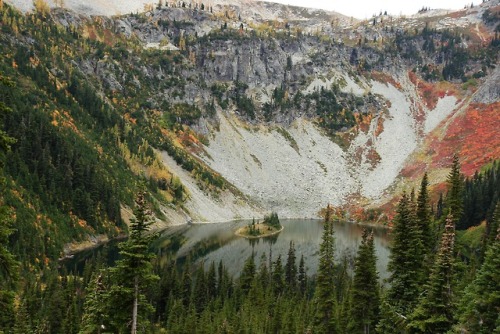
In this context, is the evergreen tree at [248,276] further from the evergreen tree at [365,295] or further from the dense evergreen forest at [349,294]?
the evergreen tree at [365,295]

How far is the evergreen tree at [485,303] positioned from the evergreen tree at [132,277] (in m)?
13.5

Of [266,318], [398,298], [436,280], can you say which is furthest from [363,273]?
[266,318]

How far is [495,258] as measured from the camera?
17.2 m

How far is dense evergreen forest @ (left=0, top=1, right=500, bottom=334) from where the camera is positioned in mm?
19203

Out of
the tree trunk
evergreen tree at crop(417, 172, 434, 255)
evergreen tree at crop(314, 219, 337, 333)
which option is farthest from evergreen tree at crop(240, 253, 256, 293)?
the tree trunk

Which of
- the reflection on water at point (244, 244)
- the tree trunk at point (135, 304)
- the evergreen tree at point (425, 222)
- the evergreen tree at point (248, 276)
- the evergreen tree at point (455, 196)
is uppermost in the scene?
the evergreen tree at point (455, 196)

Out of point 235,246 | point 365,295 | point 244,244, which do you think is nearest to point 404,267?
point 365,295

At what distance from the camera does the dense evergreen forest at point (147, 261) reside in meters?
19.2

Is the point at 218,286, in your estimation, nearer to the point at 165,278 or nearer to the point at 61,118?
the point at 165,278

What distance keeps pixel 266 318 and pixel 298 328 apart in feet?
34.5

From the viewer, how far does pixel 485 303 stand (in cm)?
1681

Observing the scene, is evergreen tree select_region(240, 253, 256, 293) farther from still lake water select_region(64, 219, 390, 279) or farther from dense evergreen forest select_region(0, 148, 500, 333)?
still lake water select_region(64, 219, 390, 279)

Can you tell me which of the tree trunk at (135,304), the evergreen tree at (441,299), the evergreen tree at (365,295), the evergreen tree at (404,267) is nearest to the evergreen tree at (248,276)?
the evergreen tree at (365,295)

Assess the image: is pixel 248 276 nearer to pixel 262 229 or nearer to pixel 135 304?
pixel 135 304
